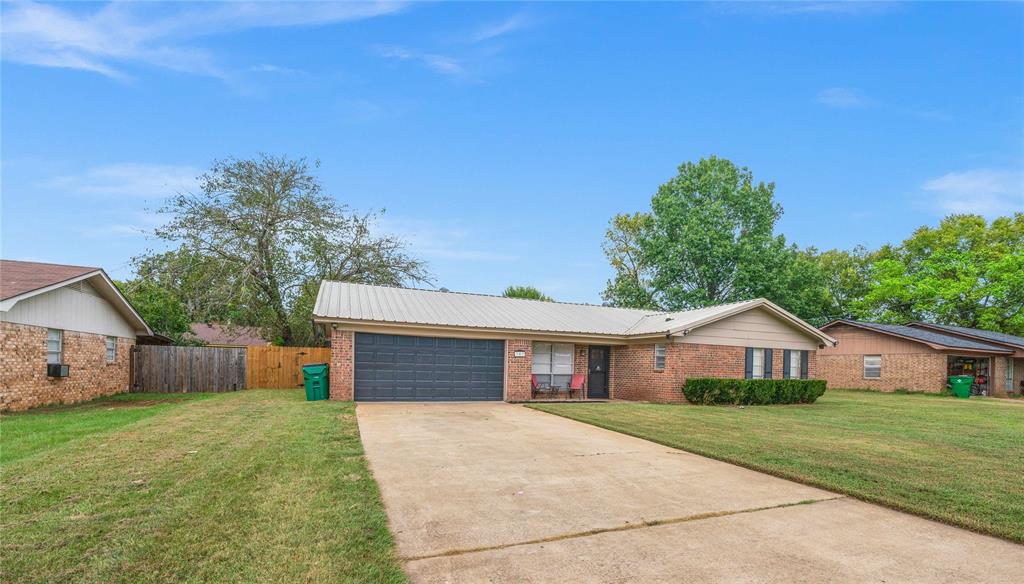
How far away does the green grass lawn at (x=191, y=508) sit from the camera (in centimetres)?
328

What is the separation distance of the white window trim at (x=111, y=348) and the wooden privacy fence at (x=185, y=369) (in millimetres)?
1225

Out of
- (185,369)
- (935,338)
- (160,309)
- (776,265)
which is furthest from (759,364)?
(160,309)

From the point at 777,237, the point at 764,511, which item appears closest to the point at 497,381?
the point at 764,511

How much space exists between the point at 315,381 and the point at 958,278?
148 feet

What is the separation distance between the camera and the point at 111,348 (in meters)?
16.5

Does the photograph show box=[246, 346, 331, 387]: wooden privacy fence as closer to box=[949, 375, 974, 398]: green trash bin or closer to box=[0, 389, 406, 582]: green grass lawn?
box=[0, 389, 406, 582]: green grass lawn

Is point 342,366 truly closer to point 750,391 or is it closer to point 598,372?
point 598,372

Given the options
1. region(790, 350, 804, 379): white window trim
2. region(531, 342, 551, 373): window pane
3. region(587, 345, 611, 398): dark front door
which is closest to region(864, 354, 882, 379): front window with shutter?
region(790, 350, 804, 379): white window trim

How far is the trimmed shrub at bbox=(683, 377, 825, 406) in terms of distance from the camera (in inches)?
631

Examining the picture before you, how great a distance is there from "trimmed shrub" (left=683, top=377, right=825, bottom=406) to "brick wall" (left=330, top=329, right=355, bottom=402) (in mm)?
10421

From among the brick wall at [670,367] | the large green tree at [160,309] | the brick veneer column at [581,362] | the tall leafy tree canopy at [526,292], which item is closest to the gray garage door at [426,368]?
the brick veneer column at [581,362]

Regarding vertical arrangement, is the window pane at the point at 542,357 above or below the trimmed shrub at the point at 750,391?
above

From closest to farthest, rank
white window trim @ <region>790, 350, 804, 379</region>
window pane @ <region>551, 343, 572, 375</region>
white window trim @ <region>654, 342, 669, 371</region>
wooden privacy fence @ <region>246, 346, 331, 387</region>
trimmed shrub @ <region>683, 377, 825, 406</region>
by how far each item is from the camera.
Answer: trimmed shrub @ <region>683, 377, 825, 406</region> → white window trim @ <region>654, 342, 669, 371</region> → window pane @ <region>551, 343, 572, 375</region> → white window trim @ <region>790, 350, 804, 379</region> → wooden privacy fence @ <region>246, 346, 331, 387</region>

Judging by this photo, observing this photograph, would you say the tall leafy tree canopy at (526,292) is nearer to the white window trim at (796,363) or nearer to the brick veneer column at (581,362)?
the brick veneer column at (581,362)
